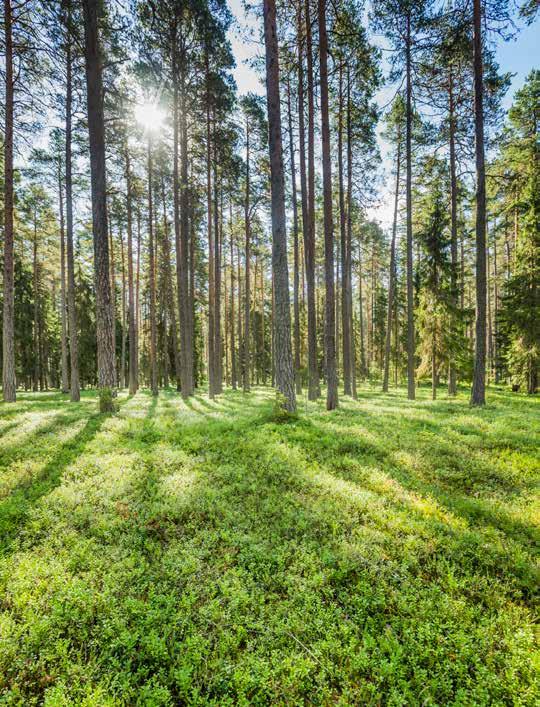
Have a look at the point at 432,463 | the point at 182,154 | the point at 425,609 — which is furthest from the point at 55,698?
the point at 182,154

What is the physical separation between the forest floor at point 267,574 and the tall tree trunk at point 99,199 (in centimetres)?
291

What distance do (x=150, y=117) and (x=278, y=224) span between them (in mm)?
10559

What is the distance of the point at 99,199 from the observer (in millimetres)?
8641

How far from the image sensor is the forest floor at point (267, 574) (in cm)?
257

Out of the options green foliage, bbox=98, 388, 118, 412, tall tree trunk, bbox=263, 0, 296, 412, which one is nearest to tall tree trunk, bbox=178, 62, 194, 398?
green foliage, bbox=98, 388, 118, 412

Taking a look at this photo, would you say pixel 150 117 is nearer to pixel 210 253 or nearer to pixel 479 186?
pixel 210 253

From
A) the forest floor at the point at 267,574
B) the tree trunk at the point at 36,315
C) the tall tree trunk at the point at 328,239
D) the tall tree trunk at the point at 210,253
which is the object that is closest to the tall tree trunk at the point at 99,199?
the forest floor at the point at 267,574

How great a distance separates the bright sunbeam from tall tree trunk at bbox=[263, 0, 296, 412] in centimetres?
713

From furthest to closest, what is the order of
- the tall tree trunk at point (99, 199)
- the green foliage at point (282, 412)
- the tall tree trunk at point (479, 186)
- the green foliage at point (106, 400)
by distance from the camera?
the tall tree trunk at point (479, 186), the green foliage at point (106, 400), the tall tree trunk at point (99, 199), the green foliage at point (282, 412)

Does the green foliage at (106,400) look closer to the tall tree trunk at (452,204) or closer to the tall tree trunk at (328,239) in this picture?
the tall tree trunk at (328,239)

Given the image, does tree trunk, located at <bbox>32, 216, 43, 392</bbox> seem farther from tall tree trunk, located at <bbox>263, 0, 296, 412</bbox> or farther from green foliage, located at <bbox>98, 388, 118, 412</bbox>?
tall tree trunk, located at <bbox>263, 0, 296, 412</bbox>

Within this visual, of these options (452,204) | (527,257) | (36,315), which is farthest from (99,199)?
(36,315)

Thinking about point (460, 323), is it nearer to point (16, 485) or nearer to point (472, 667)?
point (472, 667)

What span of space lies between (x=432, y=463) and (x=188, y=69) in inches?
679
